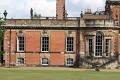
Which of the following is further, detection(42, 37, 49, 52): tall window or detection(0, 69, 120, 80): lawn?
detection(42, 37, 49, 52): tall window

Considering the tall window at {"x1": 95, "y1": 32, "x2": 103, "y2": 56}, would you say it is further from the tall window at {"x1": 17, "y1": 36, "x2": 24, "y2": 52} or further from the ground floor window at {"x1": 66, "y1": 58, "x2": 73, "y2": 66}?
the tall window at {"x1": 17, "y1": 36, "x2": 24, "y2": 52}

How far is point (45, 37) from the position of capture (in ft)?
205

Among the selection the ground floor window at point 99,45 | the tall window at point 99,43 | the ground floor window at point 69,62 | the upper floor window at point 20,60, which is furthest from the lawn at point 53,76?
the upper floor window at point 20,60

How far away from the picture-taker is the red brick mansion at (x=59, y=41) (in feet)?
204

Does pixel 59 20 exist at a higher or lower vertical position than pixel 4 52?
higher

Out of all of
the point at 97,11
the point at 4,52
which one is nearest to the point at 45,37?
the point at 4,52

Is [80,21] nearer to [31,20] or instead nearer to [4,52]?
[31,20]

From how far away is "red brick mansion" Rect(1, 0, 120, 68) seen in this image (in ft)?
204

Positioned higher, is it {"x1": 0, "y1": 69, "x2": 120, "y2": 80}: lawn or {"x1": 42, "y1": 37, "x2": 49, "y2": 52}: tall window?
{"x1": 42, "y1": 37, "x2": 49, "y2": 52}: tall window

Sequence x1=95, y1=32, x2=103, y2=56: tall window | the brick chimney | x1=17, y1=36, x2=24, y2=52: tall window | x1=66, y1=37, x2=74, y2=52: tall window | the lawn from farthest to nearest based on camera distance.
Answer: the brick chimney < x1=17, y1=36, x2=24, y2=52: tall window < x1=66, y1=37, x2=74, y2=52: tall window < x1=95, y1=32, x2=103, y2=56: tall window < the lawn

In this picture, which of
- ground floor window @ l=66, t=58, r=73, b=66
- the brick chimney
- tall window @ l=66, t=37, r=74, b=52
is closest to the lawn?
ground floor window @ l=66, t=58, r=73, b=66

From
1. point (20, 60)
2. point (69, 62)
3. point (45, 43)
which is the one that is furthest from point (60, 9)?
point (20, 60)

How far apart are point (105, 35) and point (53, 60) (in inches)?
280

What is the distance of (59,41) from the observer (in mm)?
62312
